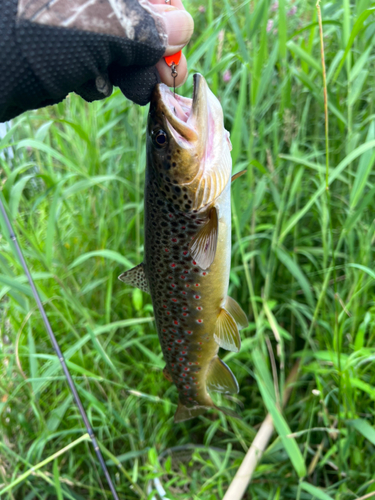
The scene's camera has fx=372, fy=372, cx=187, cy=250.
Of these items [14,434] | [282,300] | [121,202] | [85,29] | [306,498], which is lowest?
[306,498]

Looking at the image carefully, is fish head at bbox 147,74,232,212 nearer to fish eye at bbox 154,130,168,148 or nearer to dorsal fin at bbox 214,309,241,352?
fish eye at bbox 154,130,168,148

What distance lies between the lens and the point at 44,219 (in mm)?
2537

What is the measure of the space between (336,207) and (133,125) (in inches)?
45.7

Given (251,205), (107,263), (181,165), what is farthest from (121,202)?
(181,165)

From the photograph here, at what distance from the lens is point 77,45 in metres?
0.88

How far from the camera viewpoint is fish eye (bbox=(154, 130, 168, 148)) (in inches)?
42.6

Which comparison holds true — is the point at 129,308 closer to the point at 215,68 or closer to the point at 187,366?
the point at 187,366

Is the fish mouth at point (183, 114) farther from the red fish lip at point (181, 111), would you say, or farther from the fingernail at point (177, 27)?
the fingernail at point (177, 27)

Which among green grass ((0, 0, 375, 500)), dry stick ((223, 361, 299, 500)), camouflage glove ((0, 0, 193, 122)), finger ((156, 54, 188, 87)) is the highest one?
camouflage glove ((0, 0, 193, 122))

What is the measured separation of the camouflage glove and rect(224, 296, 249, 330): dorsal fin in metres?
0.77

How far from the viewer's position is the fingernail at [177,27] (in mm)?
971

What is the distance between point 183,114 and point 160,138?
4.0 inches

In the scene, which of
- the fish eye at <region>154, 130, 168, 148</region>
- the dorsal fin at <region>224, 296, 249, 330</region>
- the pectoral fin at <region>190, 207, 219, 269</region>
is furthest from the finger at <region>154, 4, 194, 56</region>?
the dorsal fin at <region>224, 296, 249, 330</region>

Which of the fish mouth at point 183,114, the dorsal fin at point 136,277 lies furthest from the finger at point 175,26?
the dorsal fin at point 136,277
